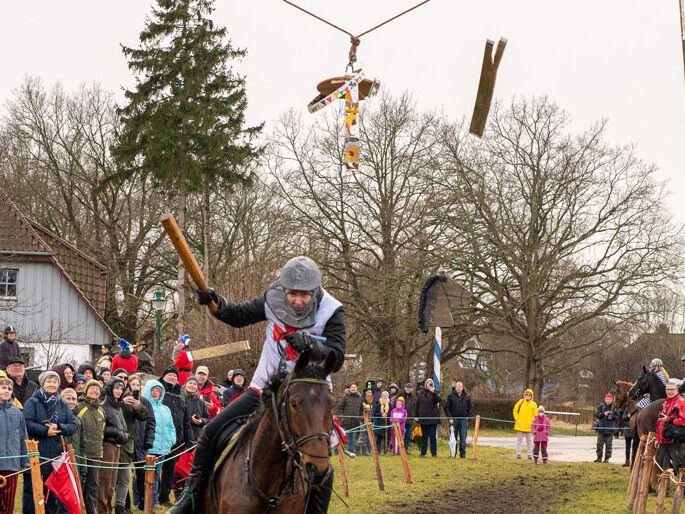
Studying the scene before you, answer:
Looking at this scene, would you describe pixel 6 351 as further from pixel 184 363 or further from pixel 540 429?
pixel 540 429

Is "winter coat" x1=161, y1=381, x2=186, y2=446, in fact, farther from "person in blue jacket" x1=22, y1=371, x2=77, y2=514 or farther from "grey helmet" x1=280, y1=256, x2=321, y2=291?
"grey helmet" x1=280, y1=256, x2=321, y2=291

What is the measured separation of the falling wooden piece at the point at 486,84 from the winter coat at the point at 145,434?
19.2 feet

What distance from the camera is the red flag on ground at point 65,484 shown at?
10.1 m

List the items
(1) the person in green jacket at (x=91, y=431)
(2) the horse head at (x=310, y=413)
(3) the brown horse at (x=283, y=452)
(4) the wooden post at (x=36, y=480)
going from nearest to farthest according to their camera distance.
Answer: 1. (2) the horse head at (x=310, y=413)
2. (3) the brown horse at (x=283, y=452)
3. (4) the wooden post at (x=36, y=480)
4. (1) the person in green jacket at (x=91, y=431)

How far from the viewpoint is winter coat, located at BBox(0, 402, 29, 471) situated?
978 cm

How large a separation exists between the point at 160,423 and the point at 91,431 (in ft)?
5.33

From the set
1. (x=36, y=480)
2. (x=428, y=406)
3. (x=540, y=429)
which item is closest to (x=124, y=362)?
(x=36, y=480)

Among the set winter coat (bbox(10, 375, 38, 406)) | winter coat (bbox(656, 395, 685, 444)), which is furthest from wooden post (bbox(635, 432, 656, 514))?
winter coat (bbox(10, 375, 38, 406))

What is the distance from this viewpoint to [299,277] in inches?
229

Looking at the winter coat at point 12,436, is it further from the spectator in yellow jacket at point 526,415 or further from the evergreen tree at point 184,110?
the evergreen tree at point 184,110

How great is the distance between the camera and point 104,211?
38.8 meters

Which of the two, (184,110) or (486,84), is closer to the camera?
(486,84)

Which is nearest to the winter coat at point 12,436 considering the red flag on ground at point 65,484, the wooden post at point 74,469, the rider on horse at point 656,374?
the red flag on ground at point 65,484

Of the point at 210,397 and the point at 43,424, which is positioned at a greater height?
the point at 210,397
